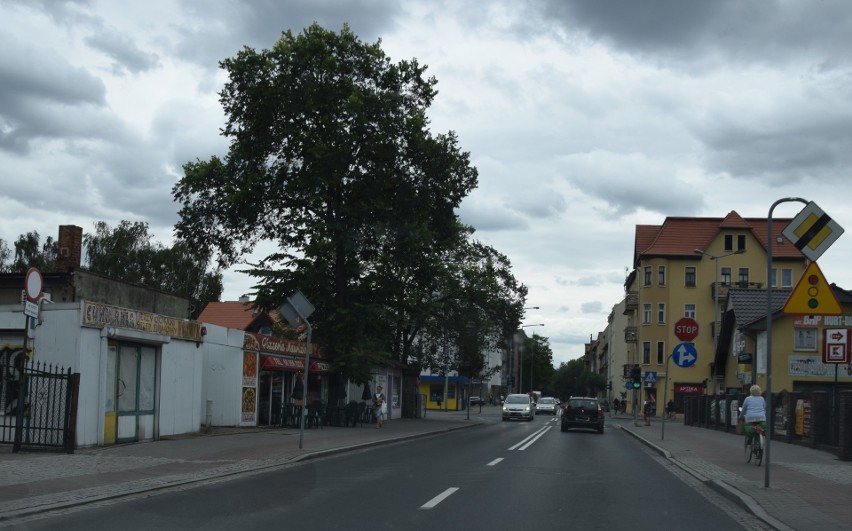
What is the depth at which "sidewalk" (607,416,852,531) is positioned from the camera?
36.2 ft

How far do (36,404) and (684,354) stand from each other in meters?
17.1

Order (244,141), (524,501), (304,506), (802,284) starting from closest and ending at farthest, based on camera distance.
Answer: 1. (304,506)
2. (524,501)
3. (802,284)
4. (244,141)

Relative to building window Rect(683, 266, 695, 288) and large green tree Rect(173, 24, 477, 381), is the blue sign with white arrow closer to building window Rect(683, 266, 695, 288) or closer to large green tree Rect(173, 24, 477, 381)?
large green tree Rect(173, 24, 477, 381)

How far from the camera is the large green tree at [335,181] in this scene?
112 feet

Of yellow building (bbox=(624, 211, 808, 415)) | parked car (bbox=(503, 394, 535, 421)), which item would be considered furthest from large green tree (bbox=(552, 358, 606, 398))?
parked car (bbox=(503, 394, 535, 421))

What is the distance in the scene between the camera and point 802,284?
13391 millimetres

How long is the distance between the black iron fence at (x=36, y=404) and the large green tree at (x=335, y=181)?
1429 cm

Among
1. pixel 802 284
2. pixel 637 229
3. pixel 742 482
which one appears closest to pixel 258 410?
pixel 742 482

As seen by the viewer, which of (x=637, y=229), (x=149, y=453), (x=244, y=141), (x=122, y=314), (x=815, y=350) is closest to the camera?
(x=149, y=453)

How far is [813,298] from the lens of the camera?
13.2 metres

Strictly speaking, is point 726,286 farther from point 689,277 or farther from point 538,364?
point 538,364

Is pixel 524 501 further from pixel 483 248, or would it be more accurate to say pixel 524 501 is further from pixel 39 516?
pixel 483 248

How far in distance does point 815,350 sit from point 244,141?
99.6ft

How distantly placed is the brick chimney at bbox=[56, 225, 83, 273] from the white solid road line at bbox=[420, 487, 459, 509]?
639 inches
